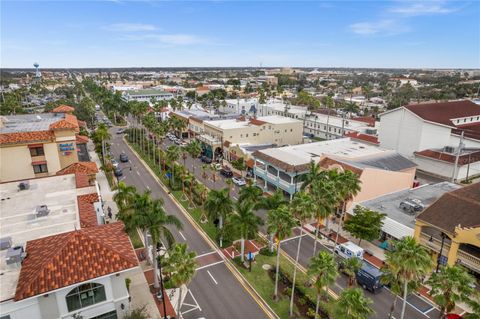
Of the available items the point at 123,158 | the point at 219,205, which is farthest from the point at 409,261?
the point at 123,158

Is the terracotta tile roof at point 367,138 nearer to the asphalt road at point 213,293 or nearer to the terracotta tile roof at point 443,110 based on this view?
the terracotta tile roof at point 443,110

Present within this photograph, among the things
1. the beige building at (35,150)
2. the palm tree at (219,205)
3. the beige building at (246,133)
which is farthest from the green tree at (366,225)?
the beige building at (35,150)

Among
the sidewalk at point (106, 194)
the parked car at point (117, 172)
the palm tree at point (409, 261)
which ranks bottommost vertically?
the sidewalk at point (106, 194)

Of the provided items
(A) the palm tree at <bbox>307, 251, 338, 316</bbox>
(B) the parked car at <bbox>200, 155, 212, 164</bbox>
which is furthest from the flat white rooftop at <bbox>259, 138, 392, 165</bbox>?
(A) the palm tree at <bbox>307, 251, 338, 316</bbox>

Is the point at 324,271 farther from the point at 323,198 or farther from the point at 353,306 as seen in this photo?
the point at 323,198

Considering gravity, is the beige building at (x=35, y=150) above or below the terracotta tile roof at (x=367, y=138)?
above

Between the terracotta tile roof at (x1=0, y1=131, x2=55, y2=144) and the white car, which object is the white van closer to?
the white car

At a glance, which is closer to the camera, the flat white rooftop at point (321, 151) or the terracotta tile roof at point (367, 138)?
the flat white rooftop at point (321, 151)
